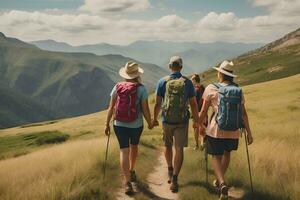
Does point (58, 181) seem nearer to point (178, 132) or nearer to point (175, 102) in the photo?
point (178, 132)

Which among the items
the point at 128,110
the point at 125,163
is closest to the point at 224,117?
the point at 128,110

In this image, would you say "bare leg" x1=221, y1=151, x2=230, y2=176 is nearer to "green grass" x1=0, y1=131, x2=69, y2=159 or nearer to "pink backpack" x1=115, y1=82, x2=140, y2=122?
"pink backpack" x1=115, y1=82, x2=140, y2=122

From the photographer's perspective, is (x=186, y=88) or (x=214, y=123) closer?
(x=214, y=123)

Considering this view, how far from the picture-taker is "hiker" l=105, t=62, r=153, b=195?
10070 mm

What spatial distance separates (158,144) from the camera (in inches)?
891

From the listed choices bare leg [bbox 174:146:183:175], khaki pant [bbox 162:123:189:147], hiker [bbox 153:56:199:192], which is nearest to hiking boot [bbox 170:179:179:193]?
hiker [bbox 153:56:199:192]

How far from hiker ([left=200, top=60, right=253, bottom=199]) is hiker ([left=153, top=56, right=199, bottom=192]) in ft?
2.10

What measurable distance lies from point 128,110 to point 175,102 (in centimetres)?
114

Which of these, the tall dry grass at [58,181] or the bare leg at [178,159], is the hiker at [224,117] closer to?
the bare leg at [178,159]

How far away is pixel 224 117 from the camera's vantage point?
914cm

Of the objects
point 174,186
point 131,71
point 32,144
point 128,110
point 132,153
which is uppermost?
point 131,71

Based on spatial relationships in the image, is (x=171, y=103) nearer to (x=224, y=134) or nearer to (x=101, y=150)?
(x=224, y=134)

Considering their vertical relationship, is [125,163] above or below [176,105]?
below

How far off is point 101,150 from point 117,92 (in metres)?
3.94
